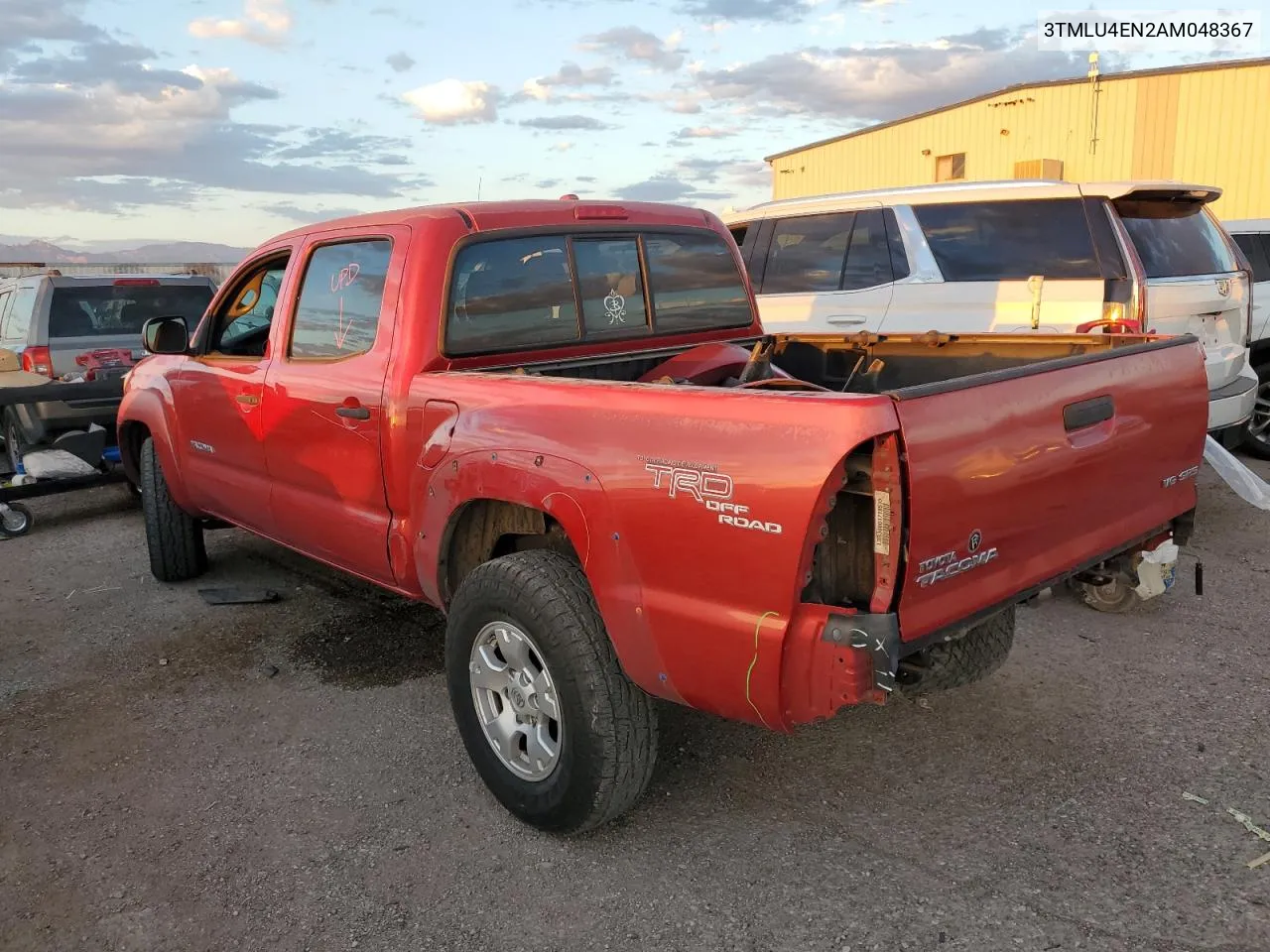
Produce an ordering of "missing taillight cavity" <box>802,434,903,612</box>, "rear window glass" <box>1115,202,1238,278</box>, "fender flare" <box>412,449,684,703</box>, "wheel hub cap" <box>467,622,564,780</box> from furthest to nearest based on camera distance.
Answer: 1. "rear window glass" <box>1115,202,1238,278</box>
2. "wheel hub cap" <box>467,622,564,780</box>
3. "fender flare" <box>412,449,684,703</box>
4. "missing taillight cavity" <box>802,434,903,612</box>

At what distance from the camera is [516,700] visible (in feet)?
9.96

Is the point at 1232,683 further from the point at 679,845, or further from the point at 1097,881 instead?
the point at 679,845

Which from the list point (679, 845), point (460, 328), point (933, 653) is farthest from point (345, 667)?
point (933, 653)

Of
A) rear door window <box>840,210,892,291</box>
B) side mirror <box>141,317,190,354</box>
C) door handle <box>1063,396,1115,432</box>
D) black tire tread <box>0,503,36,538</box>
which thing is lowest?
black tire tread <box>0,503,36,538</box>

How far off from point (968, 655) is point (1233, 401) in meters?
4.21

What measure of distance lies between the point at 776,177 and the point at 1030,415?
24134 mm

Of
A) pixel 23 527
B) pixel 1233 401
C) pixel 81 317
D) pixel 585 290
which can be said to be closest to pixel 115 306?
pixel 81 317

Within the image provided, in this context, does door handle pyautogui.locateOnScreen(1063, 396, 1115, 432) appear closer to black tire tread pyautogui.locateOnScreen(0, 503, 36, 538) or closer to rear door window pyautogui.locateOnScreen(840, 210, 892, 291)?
rear door window pyautogui.locateOnScreen(840, 210, 892, 291)

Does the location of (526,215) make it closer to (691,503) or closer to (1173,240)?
(691,503)

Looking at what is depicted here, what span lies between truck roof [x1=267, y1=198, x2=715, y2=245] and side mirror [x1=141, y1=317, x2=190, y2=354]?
109 centimetres

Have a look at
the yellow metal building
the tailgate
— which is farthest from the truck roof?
the yellow metal building

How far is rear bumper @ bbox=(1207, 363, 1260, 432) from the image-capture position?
5.95 metres

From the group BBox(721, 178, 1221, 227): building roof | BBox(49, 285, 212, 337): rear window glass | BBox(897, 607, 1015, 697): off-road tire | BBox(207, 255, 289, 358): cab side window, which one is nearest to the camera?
BBox(897, 607, 1015, 697): off-road tire

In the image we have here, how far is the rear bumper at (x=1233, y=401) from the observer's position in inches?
234
